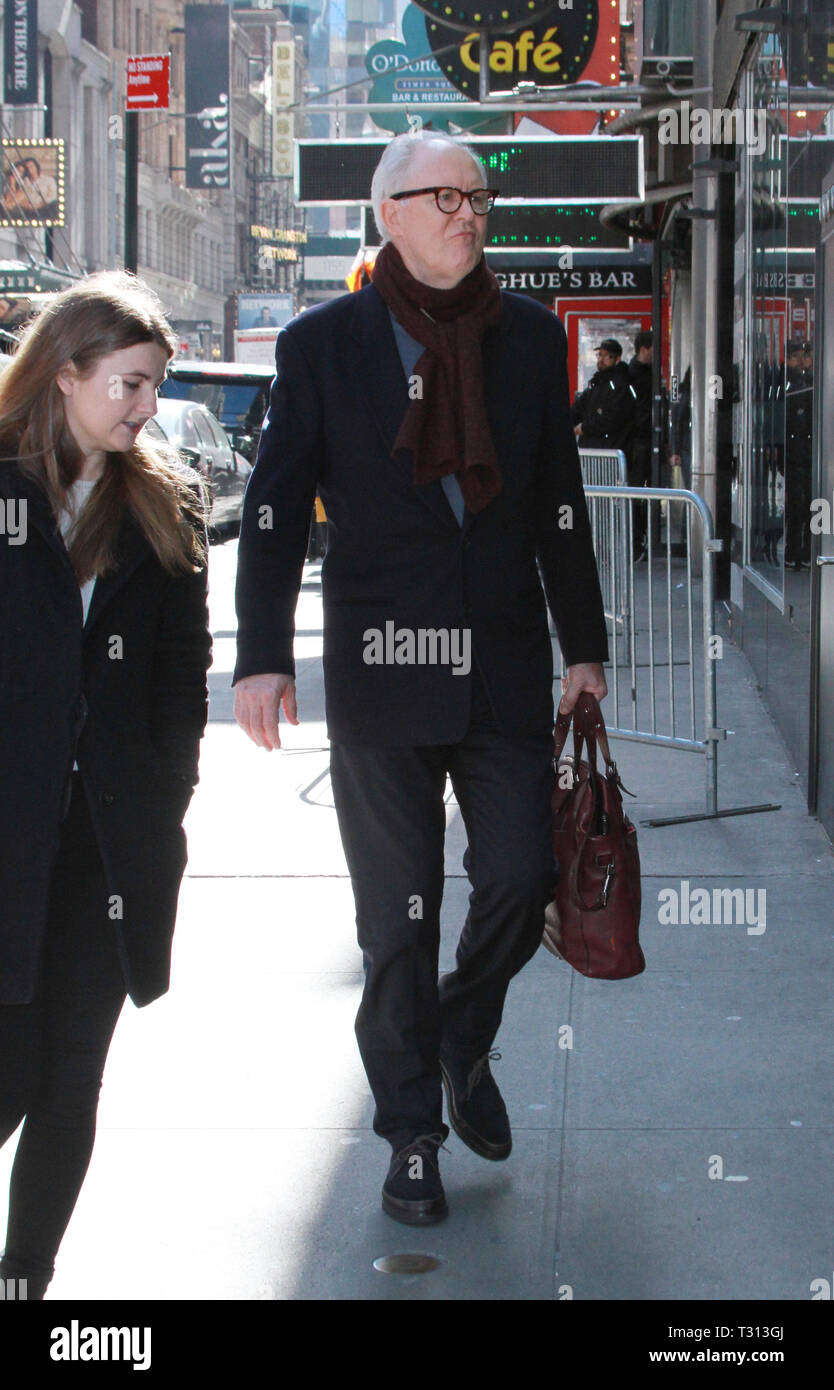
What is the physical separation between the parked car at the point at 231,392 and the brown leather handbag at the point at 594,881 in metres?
20.6

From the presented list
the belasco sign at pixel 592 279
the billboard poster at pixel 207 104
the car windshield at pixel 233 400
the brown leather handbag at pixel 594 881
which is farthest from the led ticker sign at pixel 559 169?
the billboard poster at pixel 207 104

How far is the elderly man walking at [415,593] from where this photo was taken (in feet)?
11.4

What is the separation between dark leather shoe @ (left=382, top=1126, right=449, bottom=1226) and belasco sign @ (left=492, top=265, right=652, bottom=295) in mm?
20851

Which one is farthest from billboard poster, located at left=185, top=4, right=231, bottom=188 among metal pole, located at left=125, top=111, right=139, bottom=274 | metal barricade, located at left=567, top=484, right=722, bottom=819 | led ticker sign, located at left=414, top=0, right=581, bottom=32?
metal barricade, located at left=567, top=484, right=722, bottom=819

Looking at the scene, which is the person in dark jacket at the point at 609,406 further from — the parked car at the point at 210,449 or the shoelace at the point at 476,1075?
the shoelace at the point at 476,1075

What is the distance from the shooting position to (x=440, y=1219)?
11.6 ft

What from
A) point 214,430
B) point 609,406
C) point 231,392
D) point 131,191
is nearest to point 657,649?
point 609,406

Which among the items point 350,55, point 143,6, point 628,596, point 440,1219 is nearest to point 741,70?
point 628,596

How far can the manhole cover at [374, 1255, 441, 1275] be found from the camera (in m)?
3.34

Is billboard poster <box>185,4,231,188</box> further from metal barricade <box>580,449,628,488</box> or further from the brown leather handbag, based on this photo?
the brown leather handbag

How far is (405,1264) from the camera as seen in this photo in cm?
337

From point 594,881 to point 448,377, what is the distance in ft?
3.40
